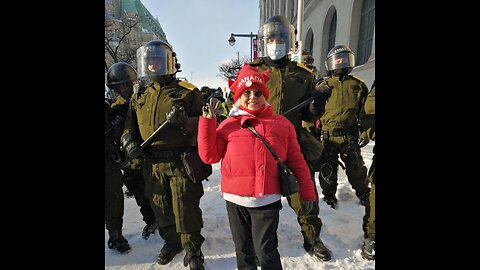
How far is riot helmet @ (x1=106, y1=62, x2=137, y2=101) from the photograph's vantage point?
3.27 meters

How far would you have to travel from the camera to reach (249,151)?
188cm

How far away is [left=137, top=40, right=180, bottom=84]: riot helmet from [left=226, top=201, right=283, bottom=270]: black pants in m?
1.50

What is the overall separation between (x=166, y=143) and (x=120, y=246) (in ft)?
4.85

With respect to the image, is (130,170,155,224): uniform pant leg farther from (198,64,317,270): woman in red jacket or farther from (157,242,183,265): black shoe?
→ (198,64,317,270): woman in red jacket

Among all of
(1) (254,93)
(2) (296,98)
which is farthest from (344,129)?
(1) (254,93)

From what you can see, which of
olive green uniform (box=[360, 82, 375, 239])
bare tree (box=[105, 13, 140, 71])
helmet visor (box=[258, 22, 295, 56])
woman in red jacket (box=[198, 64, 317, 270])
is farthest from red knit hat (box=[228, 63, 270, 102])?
bare tree (box=[105, 13, 140, 71])

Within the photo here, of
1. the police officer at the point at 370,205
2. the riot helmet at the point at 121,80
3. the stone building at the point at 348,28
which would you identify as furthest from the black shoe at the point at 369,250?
the stone building at the point at 348,28

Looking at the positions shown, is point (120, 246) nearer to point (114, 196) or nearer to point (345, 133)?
point (114, 196)

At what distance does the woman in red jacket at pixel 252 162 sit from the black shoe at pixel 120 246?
67.2 inches

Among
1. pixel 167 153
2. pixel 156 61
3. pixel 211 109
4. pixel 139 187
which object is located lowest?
pixel 139 187

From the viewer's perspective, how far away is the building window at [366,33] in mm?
11828
